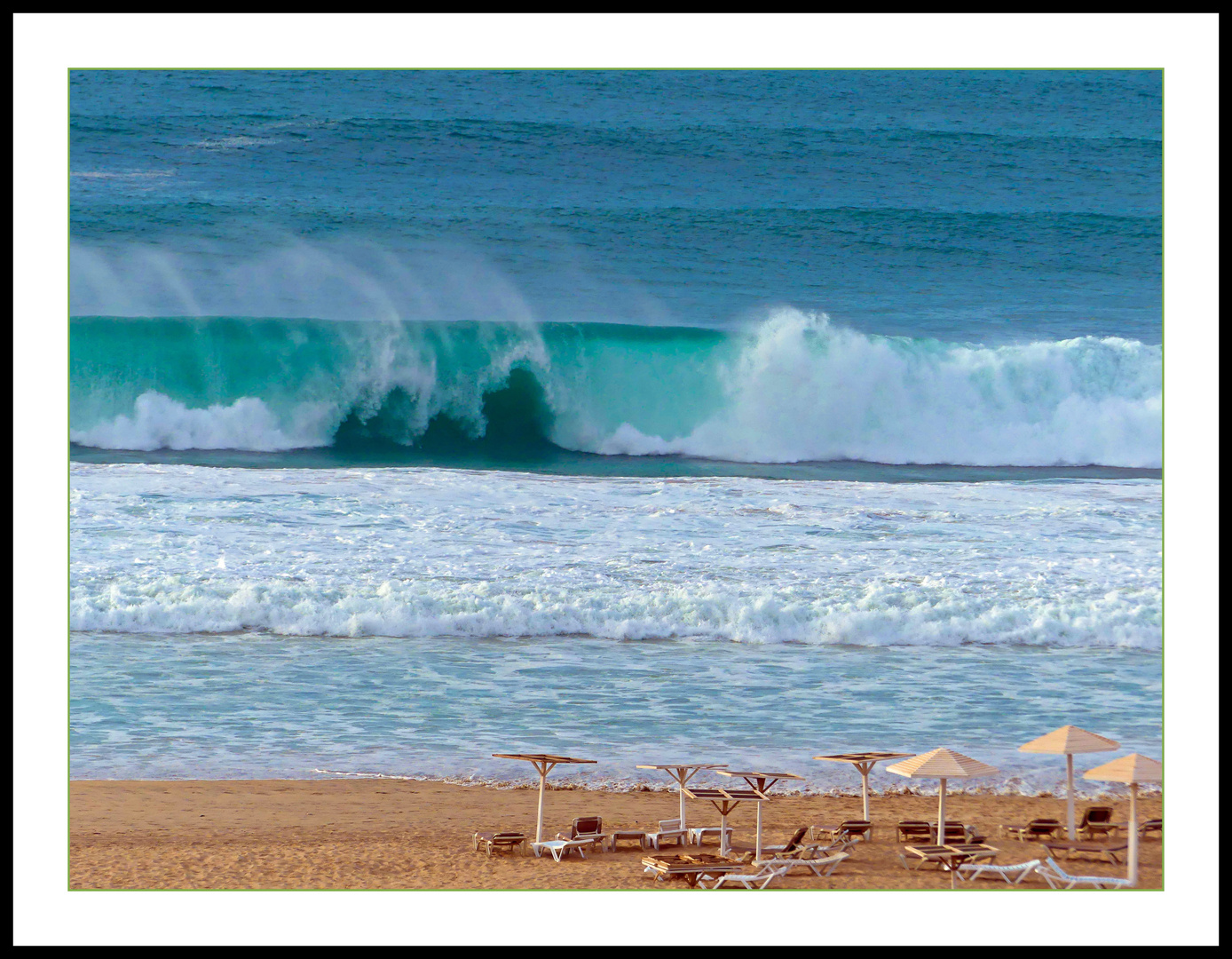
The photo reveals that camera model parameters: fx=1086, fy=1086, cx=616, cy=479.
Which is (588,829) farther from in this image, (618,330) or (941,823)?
(618,330)

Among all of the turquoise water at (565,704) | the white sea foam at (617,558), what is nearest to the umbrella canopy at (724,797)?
the turquoise water at (565,704)

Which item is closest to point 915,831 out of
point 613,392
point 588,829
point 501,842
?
point 588,829

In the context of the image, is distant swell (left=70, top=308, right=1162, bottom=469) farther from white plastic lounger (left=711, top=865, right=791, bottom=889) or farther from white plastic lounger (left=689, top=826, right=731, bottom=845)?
white plastic lounger (left=711, top=865, right=791, bottom=889)

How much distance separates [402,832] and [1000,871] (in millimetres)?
2972

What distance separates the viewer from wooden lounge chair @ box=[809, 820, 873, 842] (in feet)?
17.7

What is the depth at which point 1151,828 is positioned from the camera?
561cm

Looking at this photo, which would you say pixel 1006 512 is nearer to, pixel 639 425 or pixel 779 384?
pixel 779 384

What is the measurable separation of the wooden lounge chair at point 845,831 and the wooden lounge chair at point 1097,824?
3.70 ft

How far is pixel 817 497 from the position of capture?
11383 millimetres

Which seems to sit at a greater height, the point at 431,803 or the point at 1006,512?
the point at 1006,512

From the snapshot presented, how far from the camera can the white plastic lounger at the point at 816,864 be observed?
501cm

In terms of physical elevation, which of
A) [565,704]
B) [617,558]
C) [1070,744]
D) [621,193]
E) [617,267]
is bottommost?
[565,704]

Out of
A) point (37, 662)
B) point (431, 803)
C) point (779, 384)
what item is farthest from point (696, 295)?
point (37, 662)

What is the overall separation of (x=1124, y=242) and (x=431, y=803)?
1144 cm
